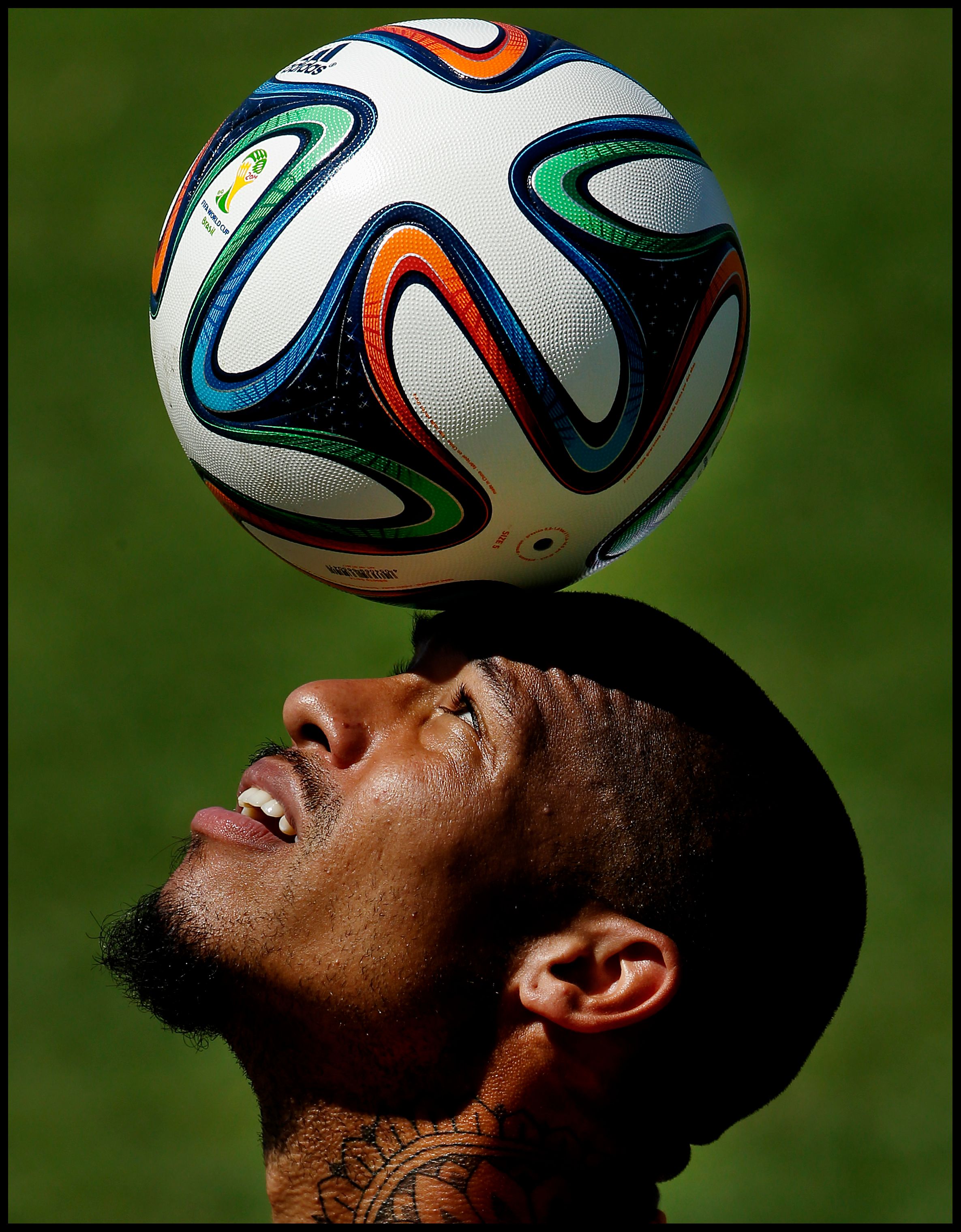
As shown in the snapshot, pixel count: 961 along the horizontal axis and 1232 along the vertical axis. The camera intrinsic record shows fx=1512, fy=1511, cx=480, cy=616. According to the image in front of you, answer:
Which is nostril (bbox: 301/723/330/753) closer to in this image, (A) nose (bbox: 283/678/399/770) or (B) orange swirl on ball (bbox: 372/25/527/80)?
(A) nose (bbox: 283/678/399/770)

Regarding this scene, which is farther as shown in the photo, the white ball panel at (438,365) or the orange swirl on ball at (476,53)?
the orange swirl on ball at (476,53)

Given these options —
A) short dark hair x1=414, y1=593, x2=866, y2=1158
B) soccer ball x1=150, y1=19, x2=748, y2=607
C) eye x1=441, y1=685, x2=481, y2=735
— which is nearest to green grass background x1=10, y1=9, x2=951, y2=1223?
short dark hair x1=414, y1=593, x2=866, y2=1158

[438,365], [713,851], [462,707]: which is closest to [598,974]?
[713,851]

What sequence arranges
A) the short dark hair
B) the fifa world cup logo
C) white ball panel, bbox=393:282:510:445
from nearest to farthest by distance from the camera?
1. white ball panel, bbox=393:282:510:445
2. the fifa world cup logo
3. the short dark hair

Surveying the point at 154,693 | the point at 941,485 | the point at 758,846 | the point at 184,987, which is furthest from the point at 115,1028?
the point at 941,485

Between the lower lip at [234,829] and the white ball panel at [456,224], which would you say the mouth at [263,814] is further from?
the white ball panel at [456,224]

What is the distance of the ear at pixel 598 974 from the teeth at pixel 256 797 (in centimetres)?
77

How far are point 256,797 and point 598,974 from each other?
A: 38.5 inches

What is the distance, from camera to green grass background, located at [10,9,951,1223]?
25.3ft

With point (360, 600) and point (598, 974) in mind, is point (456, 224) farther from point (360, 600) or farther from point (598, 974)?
point (360, 600)

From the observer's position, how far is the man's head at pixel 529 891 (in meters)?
3.51

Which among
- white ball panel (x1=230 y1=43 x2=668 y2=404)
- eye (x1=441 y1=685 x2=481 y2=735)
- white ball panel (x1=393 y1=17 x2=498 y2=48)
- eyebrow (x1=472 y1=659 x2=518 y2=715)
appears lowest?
eye (x1=441 y1=685 x2=481 y2=735)

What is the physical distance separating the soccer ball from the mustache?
515 millimetres

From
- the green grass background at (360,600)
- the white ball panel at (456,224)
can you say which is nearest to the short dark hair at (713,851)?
the white ball panel at (456,224)
